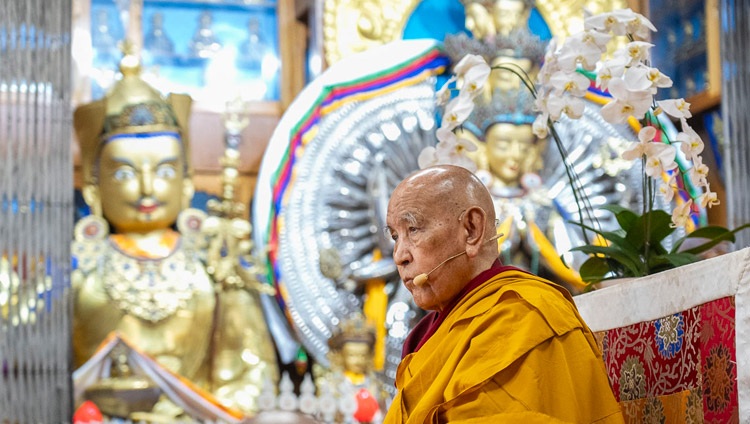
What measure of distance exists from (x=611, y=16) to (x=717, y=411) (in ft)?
2.58

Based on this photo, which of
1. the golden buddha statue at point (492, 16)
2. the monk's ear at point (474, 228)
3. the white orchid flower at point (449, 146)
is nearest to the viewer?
the monk's ear at point (474, 228)

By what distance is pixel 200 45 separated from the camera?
17.3 ft

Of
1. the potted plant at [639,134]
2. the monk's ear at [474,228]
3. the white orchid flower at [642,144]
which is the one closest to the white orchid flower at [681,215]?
the potted plant at [639,134]

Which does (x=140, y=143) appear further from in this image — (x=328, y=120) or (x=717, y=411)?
(x=717, y=411)

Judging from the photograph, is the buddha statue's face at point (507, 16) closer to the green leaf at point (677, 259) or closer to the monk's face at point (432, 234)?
the green leaf at point (677, 259)

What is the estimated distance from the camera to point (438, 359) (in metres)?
1.46

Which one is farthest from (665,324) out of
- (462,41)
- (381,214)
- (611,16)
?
(462,41)

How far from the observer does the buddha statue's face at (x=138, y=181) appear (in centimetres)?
460

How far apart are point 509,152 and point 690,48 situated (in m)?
1.20

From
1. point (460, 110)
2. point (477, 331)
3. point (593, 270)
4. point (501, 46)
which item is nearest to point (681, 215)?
point (593, 270)

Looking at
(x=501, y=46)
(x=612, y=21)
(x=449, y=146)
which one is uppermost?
(x=501, y=46)

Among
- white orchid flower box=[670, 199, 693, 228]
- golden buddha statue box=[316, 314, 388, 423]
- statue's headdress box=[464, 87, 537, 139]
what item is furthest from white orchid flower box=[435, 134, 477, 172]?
statue's headdress box=[464, 87, 537, 139]

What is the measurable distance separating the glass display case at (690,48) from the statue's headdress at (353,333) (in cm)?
211

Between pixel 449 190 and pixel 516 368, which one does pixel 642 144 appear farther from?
pixel 516 368
